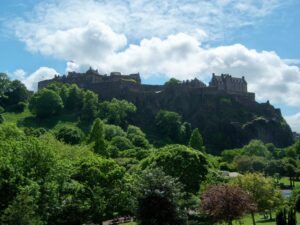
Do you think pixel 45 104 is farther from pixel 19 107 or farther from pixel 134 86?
pixel 134 86

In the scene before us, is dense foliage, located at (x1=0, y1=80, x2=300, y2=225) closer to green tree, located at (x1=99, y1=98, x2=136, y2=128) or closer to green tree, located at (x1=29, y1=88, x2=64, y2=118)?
green tree, located at (x1=99, y1=98, x2=136, y2=128)

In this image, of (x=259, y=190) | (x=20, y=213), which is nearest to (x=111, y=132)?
(x=259, y=190)

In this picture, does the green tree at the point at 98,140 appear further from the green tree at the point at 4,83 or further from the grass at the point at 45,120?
the green tree at the point at 4,83

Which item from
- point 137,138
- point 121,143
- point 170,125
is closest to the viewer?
point 121,143

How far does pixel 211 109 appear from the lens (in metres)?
148

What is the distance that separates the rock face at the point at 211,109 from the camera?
143 m

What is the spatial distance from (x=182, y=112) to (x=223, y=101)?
1338 cm

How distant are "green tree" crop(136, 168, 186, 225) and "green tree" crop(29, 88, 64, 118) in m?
105

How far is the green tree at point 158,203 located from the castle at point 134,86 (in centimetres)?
12325

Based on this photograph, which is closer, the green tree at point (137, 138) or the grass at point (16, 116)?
the green tree at point (137, 138)

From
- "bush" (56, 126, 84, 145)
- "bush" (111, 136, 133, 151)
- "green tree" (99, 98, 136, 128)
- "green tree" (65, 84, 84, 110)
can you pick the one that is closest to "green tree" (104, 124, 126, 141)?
"bush" (111, 136, 133, 151)

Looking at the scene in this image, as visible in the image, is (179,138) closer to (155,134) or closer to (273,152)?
(155,134)

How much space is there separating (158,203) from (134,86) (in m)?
128

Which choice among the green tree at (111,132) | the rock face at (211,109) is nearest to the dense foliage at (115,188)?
the green tree at (111,132)
